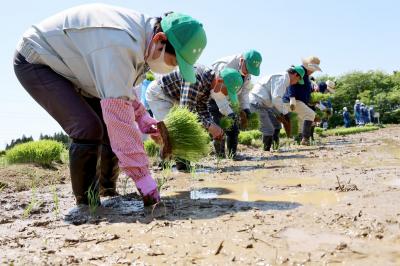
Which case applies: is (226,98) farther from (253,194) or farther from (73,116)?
(73,116)

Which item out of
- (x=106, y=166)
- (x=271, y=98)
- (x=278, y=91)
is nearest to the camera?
(x=106, y=166)

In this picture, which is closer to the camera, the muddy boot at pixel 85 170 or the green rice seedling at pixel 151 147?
the muddy boot at pixel 85 170

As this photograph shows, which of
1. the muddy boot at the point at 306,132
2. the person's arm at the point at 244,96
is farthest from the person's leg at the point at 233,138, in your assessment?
the muddy boot at the point at 306,132

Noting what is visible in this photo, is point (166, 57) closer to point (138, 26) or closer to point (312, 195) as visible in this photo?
point (138, 26)

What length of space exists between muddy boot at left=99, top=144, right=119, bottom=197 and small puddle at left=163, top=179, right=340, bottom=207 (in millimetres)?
428

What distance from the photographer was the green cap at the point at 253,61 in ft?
18.9

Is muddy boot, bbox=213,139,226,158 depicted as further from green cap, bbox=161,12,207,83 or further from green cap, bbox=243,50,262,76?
green cap, bbox=161,12,207,83

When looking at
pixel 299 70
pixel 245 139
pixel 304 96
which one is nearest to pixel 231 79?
pixel 299 70

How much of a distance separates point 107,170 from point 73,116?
715 mm

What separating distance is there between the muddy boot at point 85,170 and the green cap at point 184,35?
756mm

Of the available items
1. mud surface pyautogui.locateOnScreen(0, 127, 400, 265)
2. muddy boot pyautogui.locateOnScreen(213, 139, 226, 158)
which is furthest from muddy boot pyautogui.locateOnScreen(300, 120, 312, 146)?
mud surface pyautogui.locateOnScreen(0, 127, 400, 265)

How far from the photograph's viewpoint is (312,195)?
9.35 feet

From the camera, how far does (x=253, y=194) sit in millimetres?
3053

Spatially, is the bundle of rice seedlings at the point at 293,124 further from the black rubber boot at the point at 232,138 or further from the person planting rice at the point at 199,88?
the person planting rice at the point at 199,88
